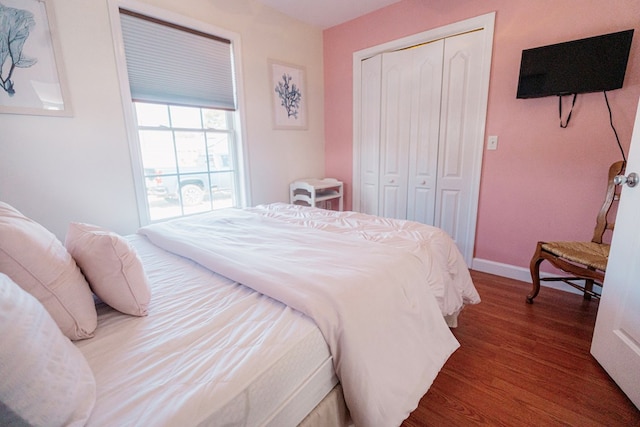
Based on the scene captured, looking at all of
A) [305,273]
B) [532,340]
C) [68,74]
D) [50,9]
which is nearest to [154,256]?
[305,273]

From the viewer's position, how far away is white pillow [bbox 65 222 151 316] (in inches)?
35.4

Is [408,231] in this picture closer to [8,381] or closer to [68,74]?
[8,381]

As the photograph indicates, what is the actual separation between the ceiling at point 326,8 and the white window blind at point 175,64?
760mm

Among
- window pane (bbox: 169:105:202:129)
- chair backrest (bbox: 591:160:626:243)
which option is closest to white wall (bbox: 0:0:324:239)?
window pane (bbox: 169:105:202:129)

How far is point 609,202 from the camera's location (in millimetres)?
1927

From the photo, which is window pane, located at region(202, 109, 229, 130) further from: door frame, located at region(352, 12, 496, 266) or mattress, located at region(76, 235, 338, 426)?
mattress, located at region(76, 235, 338, 426)

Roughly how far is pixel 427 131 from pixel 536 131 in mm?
882

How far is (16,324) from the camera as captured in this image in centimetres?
52

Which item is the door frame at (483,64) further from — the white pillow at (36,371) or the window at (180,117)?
the white pillow at (36,371)

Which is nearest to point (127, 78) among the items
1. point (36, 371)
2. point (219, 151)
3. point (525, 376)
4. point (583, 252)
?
point (219, 151)

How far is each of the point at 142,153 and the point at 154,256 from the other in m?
1.24

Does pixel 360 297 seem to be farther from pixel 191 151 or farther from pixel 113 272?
pixel 191 151

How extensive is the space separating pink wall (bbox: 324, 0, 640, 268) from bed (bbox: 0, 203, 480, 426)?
1.39m

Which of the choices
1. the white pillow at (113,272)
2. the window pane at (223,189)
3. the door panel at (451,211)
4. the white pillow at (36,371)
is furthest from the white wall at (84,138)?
the door panel at (451,211)
